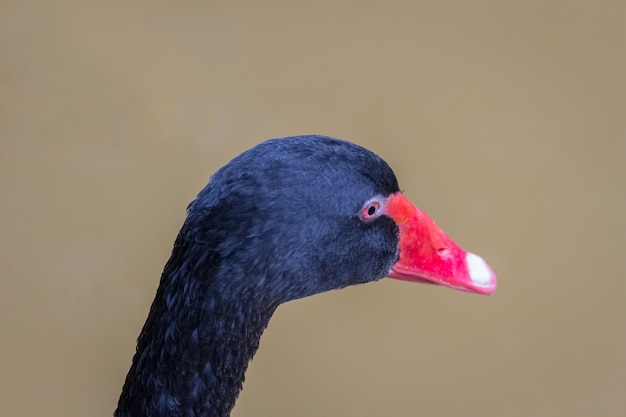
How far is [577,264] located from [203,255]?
198 centimetres

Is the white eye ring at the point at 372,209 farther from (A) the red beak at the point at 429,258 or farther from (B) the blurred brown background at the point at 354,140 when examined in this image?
(B) the blurred brown background at the point at 354,140

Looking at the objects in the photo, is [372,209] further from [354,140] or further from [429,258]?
[354,140]

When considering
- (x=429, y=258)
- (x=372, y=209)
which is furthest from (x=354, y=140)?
(x=372, y=209)

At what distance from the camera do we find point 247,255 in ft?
5.89

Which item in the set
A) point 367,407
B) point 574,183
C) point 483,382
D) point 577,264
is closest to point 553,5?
point 574,183

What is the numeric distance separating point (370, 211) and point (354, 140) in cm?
154

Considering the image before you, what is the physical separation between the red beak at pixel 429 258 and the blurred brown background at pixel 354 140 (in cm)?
97

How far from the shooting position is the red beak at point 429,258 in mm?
2104

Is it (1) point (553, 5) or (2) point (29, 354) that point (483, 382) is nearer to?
(2) point (29, 354)

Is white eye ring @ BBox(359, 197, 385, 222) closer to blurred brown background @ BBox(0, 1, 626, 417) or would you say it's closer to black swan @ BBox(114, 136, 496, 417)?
black swan @ BBox(114, 136, 496, 417)

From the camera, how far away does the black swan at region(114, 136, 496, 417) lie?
71.1 inches

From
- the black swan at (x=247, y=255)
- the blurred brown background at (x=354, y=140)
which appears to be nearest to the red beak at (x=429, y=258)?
the black swan at (x=247, y=255)

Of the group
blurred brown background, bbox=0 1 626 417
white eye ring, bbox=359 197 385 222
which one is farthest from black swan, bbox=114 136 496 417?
blurred brown background, bbox=0 1 626 417

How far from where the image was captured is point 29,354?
305cm
